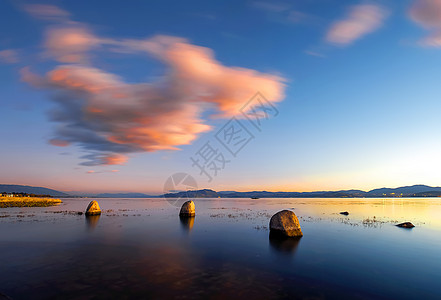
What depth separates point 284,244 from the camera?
24.1 m

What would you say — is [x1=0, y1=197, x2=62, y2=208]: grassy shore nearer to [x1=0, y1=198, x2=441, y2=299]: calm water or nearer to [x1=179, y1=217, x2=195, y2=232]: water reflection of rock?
[x1=0, y1=198, x2=441, y2=299]: calm water

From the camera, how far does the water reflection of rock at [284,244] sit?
21.7 meters

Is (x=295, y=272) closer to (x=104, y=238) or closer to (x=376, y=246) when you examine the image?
(x=376, y=246)

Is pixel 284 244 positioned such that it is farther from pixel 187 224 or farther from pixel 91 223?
pixel 91 223

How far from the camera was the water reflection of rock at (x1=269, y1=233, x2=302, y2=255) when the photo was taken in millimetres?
21700

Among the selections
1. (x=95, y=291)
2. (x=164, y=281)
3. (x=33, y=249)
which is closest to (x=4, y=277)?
(x=95, y=291)

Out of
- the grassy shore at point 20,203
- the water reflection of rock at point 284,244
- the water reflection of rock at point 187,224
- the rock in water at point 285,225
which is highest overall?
the rock in water at point 285,225

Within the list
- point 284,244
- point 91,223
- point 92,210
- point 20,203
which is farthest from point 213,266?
point 20,203

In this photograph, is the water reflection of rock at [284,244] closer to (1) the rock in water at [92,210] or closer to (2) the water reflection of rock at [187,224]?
(2) the water reflection of rock at [187,224]

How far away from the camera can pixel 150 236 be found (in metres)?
28.4

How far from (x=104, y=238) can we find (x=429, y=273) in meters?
28.8

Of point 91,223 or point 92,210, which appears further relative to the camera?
point 92,210

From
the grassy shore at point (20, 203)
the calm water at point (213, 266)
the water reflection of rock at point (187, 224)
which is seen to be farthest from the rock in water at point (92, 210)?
the grassy shore at point (20, 203)

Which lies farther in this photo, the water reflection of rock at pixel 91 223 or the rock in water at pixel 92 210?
the rock in water at pixel 92 210
